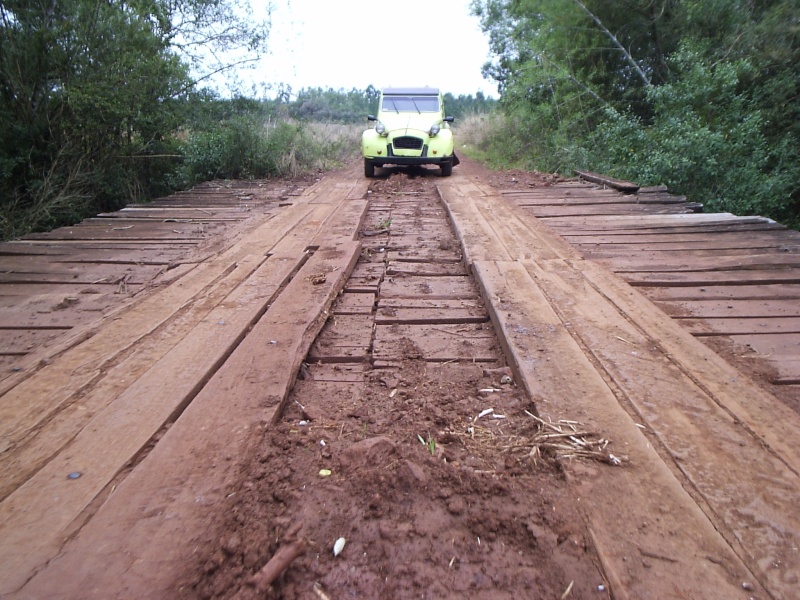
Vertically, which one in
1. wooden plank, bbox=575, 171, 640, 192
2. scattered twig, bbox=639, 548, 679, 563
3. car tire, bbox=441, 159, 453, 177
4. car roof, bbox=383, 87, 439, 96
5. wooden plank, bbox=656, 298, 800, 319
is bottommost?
car tire, bbox=441, 159, 453, 177

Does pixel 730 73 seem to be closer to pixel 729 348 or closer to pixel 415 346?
pixel 729 348

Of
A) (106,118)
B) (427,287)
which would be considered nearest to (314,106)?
(106,118)

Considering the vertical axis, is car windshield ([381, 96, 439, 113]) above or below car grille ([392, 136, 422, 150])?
above

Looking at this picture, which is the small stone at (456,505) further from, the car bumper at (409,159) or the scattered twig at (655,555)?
the car bumper at (409,159)

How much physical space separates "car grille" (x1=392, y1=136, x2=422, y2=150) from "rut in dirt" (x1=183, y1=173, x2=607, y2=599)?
9326 millimetres

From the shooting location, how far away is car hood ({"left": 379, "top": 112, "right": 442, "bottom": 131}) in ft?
38.2

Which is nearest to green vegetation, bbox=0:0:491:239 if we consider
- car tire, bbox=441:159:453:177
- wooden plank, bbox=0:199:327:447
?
car tire, bbox=441:159:453:177

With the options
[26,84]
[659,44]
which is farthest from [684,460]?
[659,44]

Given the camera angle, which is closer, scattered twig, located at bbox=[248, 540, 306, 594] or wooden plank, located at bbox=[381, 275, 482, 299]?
scattered twig, located at bbox=[248, 540, 306, 594]

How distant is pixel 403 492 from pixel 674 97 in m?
9.94

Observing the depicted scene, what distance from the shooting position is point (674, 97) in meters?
9.33

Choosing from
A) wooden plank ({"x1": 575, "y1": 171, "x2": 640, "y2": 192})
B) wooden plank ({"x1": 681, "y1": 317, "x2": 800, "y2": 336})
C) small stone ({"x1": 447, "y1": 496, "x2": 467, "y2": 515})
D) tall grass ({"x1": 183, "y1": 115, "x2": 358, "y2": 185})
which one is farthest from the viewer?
tall grass ({"x1": 183, "y1": 115, "x2": 358, "y2": 185})

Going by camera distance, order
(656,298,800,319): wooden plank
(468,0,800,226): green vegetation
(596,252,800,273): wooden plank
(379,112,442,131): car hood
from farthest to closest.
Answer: (379,112,442,131): car hood, (468,0,800,226): green vegetation, (596,252,800,273): wooden plank, (656,298,800,319): wooden plank

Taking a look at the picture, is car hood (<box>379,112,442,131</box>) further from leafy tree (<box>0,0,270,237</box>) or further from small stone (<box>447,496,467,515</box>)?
small stone (<box>447,496,467,515</box>)
